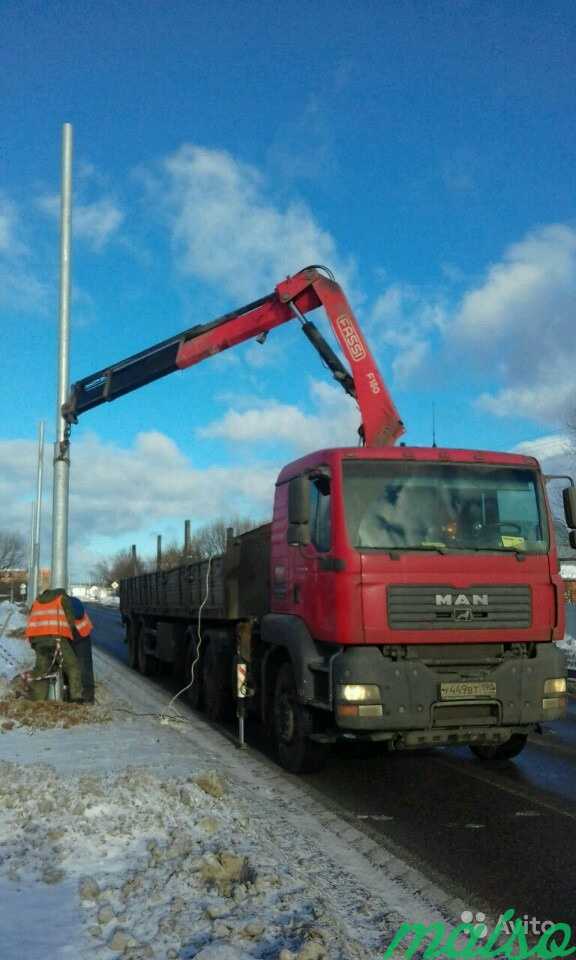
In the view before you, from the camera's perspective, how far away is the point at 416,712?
6789mm

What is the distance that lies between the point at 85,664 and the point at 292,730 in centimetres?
388

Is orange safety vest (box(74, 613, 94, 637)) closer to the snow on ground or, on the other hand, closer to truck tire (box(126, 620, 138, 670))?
truck tire (box(126, 620, 138, 670))

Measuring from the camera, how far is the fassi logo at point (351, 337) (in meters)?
10.9

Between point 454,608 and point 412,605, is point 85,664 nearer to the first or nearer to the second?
point 412,605

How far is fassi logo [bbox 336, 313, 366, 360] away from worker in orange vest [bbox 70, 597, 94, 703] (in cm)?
485

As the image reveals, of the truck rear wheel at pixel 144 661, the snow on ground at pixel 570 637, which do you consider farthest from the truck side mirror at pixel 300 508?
the snow on ground at pixel 570 637

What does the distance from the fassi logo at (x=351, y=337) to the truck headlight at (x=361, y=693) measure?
5232mm

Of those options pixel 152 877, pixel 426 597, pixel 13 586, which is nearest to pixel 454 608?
pixel 426 597

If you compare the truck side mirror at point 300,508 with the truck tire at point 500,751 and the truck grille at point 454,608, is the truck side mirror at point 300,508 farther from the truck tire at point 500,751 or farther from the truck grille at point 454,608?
the truck tire at point 500,751

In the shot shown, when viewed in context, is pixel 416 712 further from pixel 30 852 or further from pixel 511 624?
pixel 30 852

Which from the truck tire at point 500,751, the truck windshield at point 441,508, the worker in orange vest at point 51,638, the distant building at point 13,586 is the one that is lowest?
the truck tire at point 500,751

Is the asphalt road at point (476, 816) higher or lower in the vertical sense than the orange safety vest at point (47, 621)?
lower

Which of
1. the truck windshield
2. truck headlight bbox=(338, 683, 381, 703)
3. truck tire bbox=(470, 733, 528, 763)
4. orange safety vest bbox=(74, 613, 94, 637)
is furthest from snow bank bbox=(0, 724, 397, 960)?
orange safety vest bbox=(74, 613, 94, 637)

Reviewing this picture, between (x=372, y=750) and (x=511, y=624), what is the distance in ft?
8.93
